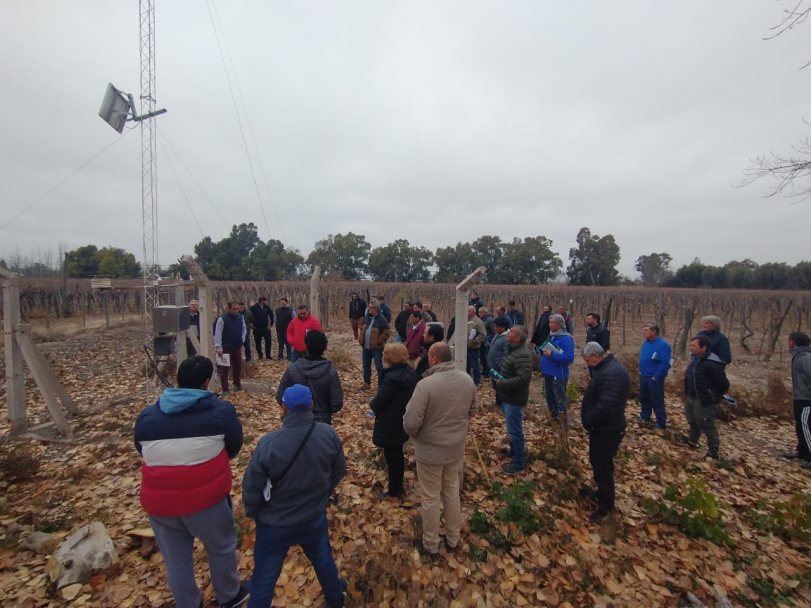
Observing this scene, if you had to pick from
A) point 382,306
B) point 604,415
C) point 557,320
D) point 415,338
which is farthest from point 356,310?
point 604,415

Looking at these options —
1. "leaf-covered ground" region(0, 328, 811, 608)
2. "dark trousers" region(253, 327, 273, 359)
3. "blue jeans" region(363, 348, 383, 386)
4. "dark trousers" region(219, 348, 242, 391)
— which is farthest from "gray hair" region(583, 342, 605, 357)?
→ "dark trousers" region(253, 327, 273, 359)

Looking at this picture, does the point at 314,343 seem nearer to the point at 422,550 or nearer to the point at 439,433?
the point at 439,433

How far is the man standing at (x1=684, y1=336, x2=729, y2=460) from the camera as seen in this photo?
5188mm

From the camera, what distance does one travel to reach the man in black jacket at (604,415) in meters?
3.71

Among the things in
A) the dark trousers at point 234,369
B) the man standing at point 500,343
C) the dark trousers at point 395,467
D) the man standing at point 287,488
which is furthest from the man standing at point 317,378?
the dark trousers at point 234,369

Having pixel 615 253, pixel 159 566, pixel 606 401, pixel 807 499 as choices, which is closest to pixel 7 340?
pixel 159 566

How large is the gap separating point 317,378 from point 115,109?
29.1ft

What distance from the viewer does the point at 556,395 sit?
6.35 metres

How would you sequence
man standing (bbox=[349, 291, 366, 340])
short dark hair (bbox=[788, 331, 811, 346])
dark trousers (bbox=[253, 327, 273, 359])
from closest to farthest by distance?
short dark hair (bbox=[788, 331, 811, 346]) < man standing (bbox=[349, 291, 366, 340]) < dark trousers (bbox=[253, 327, 273, 359])

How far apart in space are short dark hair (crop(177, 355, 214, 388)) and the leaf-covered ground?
6.48 feet

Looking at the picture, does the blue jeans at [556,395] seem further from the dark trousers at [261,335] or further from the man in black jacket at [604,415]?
the dark trousers at [261,335]

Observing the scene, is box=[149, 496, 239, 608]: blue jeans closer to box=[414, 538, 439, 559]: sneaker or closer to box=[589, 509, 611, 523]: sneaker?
box=[414, 538, 439, 559]: sneaker

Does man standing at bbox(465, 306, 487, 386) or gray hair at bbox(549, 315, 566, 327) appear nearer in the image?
gray hair at bbox(549, 315, 566, 327)

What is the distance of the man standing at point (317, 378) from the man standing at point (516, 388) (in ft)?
6.61
